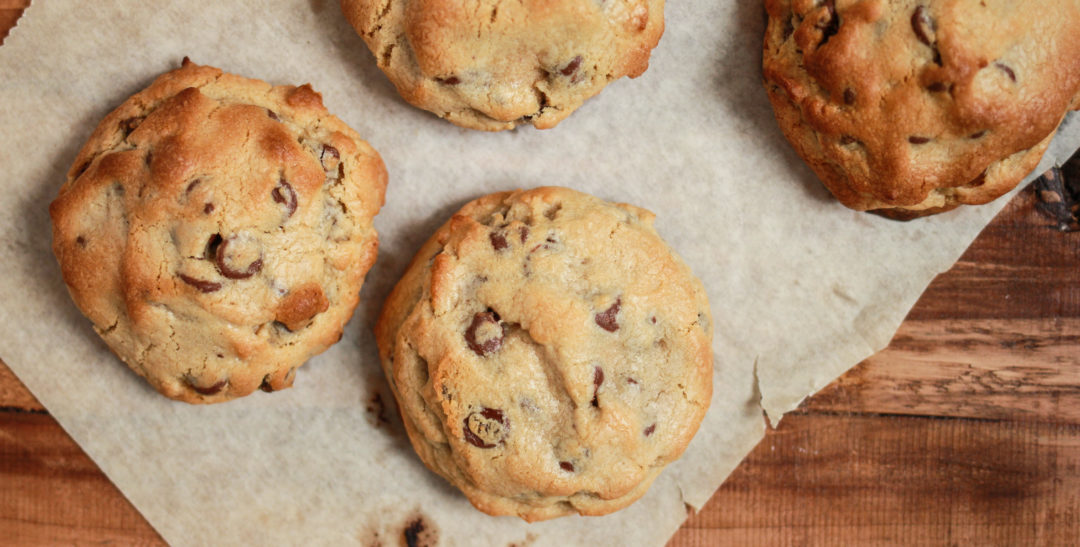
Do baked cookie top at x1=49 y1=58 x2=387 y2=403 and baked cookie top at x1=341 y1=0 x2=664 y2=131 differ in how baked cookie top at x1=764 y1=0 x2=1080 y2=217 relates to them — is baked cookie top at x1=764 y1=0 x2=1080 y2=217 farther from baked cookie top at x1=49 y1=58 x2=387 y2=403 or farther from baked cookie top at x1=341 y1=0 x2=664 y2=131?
baked cookie top at x1=49 y1=58 x2=387 y2=403

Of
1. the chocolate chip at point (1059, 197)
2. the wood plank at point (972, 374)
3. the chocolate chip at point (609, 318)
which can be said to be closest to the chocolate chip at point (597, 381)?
the chocolate chip at point (609, 318)

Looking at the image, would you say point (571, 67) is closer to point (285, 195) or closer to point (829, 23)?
point (829, 23)

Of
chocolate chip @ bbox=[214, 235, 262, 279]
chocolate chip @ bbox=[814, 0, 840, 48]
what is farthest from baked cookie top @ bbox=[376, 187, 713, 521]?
chocolate chip @ bbox=[814, 0, 840, 48]

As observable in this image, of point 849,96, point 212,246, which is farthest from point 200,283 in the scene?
point 849,96

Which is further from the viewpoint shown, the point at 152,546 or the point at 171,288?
the point at 152,546

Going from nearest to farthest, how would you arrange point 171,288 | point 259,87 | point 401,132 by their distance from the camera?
point 171,288, point 259,87, point 401,132

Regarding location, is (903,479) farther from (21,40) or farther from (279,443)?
(21,40)

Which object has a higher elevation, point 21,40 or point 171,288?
point 21,40

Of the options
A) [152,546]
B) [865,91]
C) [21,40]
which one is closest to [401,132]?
[21,40]
